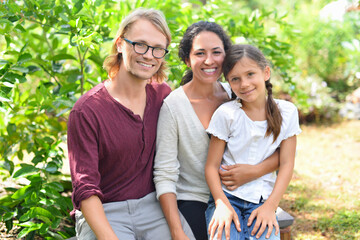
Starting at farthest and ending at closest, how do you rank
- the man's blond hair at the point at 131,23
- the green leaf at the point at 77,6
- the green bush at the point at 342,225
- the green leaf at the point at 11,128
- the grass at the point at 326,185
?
1. the grass at the point at 326,185
2. the green bush at the point at 342,225
3. the green leaf at the point at 11,128
4. the green leaf at the point at 77,6
5. the man's blond hair at the point at 131,23

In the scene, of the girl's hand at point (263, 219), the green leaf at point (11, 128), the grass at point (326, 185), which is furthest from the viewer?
the grass at point (326, 185)

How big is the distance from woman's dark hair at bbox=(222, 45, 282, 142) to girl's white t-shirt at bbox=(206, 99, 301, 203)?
0.04 metres

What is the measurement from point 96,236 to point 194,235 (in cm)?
57

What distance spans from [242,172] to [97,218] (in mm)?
809

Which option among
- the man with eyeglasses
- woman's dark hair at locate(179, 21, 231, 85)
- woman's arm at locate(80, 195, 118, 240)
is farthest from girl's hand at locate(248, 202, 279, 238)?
woman's dark hair at locate(179, 21, 231, 85)

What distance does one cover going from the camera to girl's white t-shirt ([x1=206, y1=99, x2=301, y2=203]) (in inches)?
→ 88.8

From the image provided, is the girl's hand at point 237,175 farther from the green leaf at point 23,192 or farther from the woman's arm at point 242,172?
the green leaf at point 23,192

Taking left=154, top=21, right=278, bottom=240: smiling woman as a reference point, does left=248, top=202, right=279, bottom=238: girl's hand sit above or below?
below

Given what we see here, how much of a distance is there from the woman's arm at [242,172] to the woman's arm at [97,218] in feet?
2.26

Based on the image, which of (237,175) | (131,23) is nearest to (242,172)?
(237,175)

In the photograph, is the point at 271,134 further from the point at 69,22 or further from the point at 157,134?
the point at 69,22

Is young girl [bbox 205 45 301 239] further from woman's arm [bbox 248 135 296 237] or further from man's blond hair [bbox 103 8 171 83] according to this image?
man's blond hair [bbox 103 8 171 83]

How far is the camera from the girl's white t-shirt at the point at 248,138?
2.26 m

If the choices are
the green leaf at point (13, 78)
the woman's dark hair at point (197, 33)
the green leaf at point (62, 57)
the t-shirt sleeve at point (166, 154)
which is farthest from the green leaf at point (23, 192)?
the woman's dark hair at point (197, 33)
